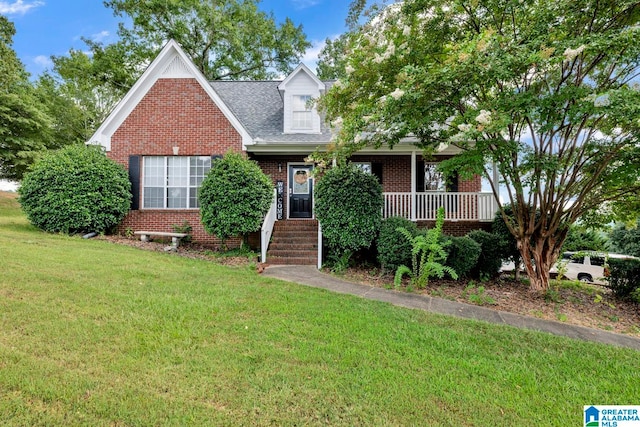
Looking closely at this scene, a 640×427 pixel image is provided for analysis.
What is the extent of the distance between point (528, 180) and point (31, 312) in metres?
8.29

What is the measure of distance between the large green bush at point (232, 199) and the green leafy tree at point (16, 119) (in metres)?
17.9

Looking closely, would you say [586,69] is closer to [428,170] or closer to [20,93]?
[428,170]

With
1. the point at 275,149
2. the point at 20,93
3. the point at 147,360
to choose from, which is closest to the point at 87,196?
the point at 275,149

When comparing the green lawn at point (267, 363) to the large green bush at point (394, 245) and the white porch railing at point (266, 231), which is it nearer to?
the large green bush at point (394, 245)

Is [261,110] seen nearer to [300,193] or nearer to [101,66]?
[300,193]

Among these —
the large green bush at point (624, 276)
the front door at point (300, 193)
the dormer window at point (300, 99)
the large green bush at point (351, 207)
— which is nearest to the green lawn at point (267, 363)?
the large green bush at point (351, 207)

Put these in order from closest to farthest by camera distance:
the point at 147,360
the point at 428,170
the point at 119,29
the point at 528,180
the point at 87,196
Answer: the point at 147,360 < the point at 528,180 < the point at 87,196 < the point at 428,170 < the point at 119,29

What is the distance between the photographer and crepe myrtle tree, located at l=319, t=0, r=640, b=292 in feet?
15.1

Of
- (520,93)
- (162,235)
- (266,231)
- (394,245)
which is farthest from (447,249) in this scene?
(162,235)

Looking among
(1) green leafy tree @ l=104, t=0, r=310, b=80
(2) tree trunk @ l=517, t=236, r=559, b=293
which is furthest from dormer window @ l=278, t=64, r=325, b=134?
(1) green leafy tree @ l=104, t=0, r=310, b=80

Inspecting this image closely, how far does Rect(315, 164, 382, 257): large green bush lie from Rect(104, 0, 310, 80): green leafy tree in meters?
16.0

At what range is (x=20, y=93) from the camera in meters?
19.6

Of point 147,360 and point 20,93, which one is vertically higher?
point 20,93

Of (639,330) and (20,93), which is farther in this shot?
(20,93)
